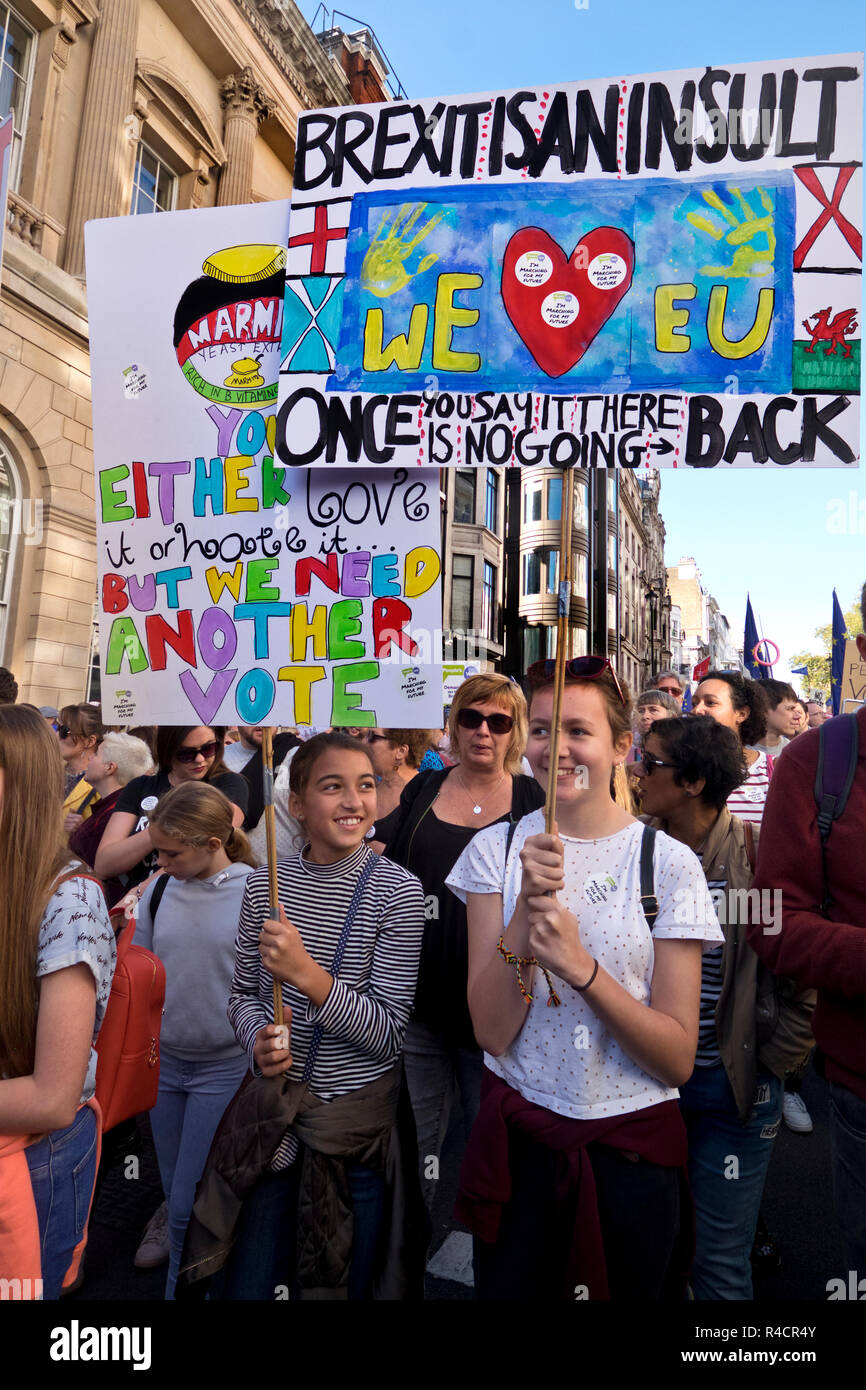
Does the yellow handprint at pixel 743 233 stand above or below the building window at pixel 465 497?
below

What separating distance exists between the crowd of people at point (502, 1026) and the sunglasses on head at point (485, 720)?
0.59 m

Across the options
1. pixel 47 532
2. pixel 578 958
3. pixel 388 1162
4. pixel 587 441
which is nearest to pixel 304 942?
pixel 388 1162

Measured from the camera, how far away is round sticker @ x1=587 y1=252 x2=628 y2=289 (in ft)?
8.29

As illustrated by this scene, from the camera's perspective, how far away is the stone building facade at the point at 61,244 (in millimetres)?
11219

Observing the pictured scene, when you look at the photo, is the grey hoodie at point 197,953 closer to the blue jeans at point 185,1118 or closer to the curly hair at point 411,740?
the blue jeans at point 185,1118

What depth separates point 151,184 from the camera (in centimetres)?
1447

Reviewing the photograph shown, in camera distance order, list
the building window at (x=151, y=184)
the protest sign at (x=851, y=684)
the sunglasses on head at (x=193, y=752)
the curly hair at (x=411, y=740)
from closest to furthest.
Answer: the sunglasses on head at (x=193, y=752)
the curly hair at (x=411, y=740)
the protest sign at (x=851, y=684)
the building window at (x=151, y=184)

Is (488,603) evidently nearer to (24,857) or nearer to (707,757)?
(707,757)

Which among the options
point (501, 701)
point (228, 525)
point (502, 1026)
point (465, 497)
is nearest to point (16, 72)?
point (228, 525)

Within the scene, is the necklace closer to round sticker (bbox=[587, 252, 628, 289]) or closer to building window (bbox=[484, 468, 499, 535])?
round sticker (bbox=[587, 252, 628, 289])

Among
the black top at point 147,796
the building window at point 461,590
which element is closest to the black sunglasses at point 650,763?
the black top at point 147,796

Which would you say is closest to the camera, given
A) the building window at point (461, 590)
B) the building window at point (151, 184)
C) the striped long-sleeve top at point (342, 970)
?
the striped long-sleeve top at point (342, 970)

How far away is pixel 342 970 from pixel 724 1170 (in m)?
1.21

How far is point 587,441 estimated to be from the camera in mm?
2477
